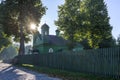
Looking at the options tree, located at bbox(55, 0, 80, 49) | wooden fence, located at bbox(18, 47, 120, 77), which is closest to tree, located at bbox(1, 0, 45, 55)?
tree, located at bbox(55, 0, 80, 49)

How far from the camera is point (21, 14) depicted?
51.2 m

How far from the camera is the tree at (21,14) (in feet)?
166

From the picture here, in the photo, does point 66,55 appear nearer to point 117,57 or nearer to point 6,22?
point 117,57

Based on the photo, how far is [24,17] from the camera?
50.8 m

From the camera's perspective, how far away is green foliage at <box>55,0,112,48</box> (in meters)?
48.4

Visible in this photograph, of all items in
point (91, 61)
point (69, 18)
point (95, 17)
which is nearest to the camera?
point (91, 61)

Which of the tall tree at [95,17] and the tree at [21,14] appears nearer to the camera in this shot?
the tall tree at [95,17]

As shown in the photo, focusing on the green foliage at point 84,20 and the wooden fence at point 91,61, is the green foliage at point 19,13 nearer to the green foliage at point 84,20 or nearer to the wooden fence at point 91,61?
the green foliage at point 84,20

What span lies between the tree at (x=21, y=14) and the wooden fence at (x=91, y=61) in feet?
62.0

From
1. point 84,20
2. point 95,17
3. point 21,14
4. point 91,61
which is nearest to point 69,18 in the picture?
point 84,20

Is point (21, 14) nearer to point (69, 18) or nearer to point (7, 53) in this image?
point (69, 18)

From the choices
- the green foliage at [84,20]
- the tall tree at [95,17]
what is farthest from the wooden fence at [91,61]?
the green foliage at [84,20]

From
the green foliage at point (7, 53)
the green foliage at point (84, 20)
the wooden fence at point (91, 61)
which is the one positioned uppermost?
the green foliage at point (84, 20)

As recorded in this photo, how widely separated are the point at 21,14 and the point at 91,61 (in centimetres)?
3207
